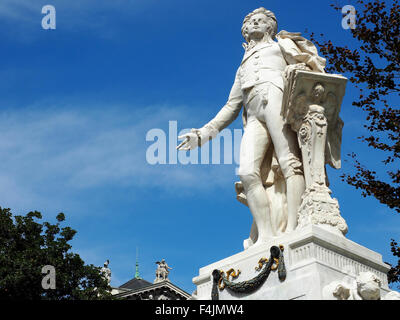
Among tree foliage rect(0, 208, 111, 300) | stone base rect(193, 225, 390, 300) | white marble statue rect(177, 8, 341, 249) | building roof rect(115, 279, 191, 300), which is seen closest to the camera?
stone base rect(193, 225, 390, 300)

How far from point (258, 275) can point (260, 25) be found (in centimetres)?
483

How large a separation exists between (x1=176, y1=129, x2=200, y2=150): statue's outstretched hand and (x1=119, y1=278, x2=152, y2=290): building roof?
50.6 m

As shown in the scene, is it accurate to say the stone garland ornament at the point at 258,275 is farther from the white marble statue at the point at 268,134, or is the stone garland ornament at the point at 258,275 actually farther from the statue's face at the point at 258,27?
the statue's face at the point at 258,27

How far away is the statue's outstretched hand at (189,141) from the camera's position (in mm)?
11929

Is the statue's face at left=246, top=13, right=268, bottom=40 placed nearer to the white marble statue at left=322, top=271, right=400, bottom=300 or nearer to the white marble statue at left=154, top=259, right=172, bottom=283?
the white marble statue at left=322, top=271, right=400, bottom=300

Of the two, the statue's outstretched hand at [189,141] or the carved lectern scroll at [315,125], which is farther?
the statue's outstretched hand at [189,141]

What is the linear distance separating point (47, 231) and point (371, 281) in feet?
74.6

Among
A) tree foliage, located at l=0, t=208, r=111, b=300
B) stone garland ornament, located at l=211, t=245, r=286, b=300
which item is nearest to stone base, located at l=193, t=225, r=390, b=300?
stone garland ornament, located at l=211, t=245, r=286, b=300

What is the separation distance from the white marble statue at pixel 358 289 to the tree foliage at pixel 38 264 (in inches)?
777

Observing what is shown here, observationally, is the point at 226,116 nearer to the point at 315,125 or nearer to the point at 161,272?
the point at 315,125

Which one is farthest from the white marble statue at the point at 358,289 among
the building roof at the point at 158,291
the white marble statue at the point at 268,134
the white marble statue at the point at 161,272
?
the white marble statue at the point at 161,272

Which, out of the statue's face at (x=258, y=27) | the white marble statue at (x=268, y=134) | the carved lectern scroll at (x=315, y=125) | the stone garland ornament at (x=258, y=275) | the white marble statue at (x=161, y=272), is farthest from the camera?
the white marble statue at (x=161, y=272)

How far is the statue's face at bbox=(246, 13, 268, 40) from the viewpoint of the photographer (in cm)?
1189

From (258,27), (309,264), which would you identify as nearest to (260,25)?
(258,27)
